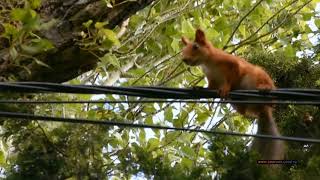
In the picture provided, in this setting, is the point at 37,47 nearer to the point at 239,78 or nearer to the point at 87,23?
the point at 87,23

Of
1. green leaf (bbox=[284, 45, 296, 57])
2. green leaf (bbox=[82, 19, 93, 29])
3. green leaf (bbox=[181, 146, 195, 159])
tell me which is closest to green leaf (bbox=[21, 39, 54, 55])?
green leaf (bbox=[82, 19, 93, 29])

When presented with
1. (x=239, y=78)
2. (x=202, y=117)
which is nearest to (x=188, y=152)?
(x=202, y=117)

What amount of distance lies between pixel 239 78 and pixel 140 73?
2028mm

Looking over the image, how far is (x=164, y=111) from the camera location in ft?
21.8

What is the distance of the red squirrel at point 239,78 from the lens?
4.14 metres

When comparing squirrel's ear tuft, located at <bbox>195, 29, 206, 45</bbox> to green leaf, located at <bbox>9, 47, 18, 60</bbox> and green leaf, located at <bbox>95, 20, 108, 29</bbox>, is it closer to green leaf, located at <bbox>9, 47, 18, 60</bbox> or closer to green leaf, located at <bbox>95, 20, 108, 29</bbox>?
green leaf, located at <bbox>95, 20, 108, 29</bbox>

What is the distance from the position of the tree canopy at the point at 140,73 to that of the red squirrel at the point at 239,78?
0.38ft

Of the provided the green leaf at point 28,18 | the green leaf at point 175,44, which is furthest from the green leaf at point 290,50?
the green leaf at point 28,18

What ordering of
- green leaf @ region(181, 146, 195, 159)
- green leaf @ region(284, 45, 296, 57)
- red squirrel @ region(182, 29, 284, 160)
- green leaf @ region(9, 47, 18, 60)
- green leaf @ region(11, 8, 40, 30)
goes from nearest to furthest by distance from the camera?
1. green leaf @ region(11, 8, 40, 30)
2. green leaf @ region(9, 47, 18, 60)
3. red squirrel @ region(182, 29, 284, 160)
4. green leaf @ region(181, 146, 195, 159)
5. green leaf @ region(284, 45, 296, 57)

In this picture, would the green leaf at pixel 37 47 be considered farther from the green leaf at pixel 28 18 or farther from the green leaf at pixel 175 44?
the green leaf at pixel 175 44

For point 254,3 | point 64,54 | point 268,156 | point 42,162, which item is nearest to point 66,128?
point 42,162

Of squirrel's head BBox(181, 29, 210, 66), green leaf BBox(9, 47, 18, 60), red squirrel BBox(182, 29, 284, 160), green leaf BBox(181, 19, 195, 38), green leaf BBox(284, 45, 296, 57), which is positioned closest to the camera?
green leaf BBox(9, 47, 18, 60)

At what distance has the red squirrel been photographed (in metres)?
4.14

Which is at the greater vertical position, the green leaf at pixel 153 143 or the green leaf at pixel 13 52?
the green leaf at pixel 153 143
